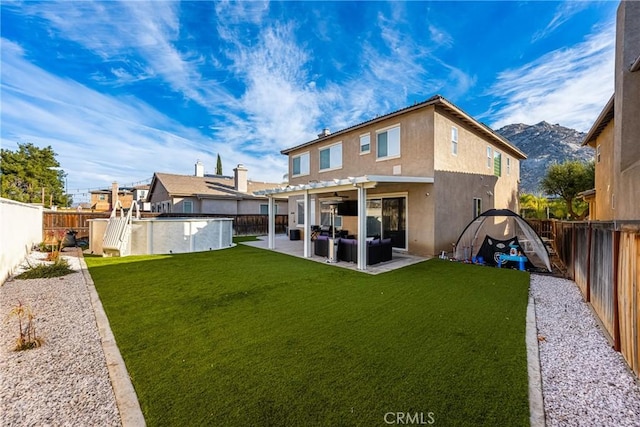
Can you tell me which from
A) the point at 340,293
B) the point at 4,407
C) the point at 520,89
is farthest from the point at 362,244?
the point at 520,89

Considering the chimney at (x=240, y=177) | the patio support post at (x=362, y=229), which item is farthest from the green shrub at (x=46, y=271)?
the chimney at (x=240, y=177)

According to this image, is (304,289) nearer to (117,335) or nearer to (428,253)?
(117,335)

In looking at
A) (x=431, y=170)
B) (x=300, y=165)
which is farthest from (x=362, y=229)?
(x=300, y=165)

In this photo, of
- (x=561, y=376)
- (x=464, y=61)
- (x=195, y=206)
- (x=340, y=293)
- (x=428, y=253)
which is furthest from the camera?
(x=195, y=206)

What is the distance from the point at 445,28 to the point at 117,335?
1719 cm

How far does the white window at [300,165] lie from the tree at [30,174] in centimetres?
2805

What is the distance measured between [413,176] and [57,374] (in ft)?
39.0

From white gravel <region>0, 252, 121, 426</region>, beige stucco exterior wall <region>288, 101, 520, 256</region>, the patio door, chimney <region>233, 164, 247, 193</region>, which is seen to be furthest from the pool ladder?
chimney <region>233, 164, 247, 193</region>

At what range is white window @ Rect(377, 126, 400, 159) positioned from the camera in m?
12.7

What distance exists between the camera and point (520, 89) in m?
19.6

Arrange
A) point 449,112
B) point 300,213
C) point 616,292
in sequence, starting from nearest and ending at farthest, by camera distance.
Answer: point 616,292
point 449,112
point 300,213

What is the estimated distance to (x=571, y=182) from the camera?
24.0 meters

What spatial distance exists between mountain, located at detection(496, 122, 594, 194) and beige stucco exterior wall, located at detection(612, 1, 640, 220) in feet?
173

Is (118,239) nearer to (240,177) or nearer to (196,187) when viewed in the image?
(196,187)
